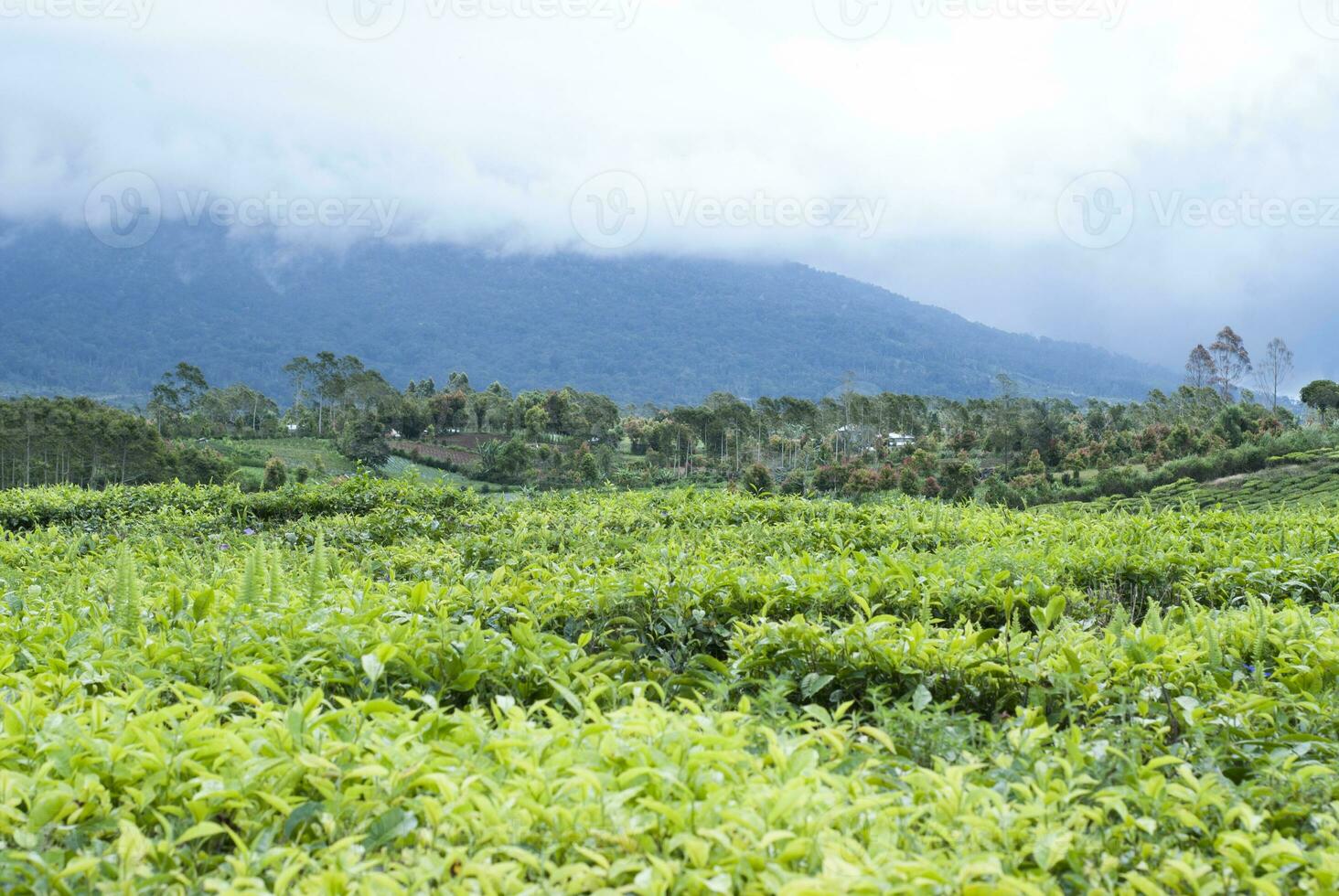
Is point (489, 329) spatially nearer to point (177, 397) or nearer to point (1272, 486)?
point (177, 397)

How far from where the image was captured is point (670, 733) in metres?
1.48

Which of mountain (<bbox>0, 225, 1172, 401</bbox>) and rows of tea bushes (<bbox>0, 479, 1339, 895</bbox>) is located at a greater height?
mountain (<bbox>0, 225, 1172, 401</bbox>)

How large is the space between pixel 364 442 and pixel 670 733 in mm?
39219

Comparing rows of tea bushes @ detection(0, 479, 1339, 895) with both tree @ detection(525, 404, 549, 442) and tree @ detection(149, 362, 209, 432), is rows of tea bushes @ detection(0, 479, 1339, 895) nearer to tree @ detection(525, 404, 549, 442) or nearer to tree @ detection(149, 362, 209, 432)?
tree @ detection(525, 404, 549, 442)

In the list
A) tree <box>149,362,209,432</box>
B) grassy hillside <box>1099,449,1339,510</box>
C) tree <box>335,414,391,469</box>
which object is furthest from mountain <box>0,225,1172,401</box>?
grassy hillside <box>1099,449,1339,510</box>

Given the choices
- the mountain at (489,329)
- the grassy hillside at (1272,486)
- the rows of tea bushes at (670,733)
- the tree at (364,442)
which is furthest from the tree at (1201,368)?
the mountain at (489,329)

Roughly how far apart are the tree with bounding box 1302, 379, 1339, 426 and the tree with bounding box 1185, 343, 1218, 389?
2318 cm

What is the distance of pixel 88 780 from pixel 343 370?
53585 mm

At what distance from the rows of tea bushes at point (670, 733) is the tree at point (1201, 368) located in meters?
56.8

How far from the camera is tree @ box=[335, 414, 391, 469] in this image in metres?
35.0

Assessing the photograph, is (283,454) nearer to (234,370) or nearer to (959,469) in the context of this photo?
(959,469)

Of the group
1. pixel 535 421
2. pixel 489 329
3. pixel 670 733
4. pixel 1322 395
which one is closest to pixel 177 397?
pixel 535 421

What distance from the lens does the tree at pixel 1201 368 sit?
52.4 metres

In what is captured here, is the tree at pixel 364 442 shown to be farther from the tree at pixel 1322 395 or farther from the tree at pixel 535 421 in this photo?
the tree at pixel 1322 395
